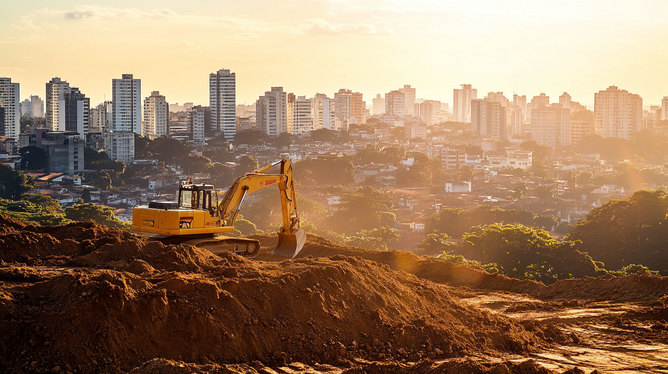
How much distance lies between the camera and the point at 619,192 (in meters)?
63.7

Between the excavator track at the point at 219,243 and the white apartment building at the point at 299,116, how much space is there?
87.2 meters

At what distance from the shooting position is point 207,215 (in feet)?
45.0

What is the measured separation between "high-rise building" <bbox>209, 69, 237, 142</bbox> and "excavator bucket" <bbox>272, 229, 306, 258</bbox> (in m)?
87.6

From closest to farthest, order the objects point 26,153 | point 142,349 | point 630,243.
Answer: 1. point 142,349
2. point 630,243
3. point 26,153

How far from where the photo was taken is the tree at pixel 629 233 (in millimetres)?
26719

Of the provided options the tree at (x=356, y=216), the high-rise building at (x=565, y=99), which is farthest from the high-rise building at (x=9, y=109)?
the high-rise building at (x=565, y=99)

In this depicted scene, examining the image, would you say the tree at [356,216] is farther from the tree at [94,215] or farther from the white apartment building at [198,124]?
the white apartment building at [198,124]

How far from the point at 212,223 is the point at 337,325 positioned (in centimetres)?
579

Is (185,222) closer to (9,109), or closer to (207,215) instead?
(207,215)

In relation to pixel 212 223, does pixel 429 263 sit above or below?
below

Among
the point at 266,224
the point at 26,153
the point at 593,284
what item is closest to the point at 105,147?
the point at 26,153

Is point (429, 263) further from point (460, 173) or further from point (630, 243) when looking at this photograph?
point (460, 173)

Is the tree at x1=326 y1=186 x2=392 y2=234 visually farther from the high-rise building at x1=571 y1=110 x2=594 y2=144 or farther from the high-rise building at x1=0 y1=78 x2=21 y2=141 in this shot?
the high-rise building at x1=571 y1=110 x2=594 y2=144

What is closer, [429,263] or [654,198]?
[429,263]
